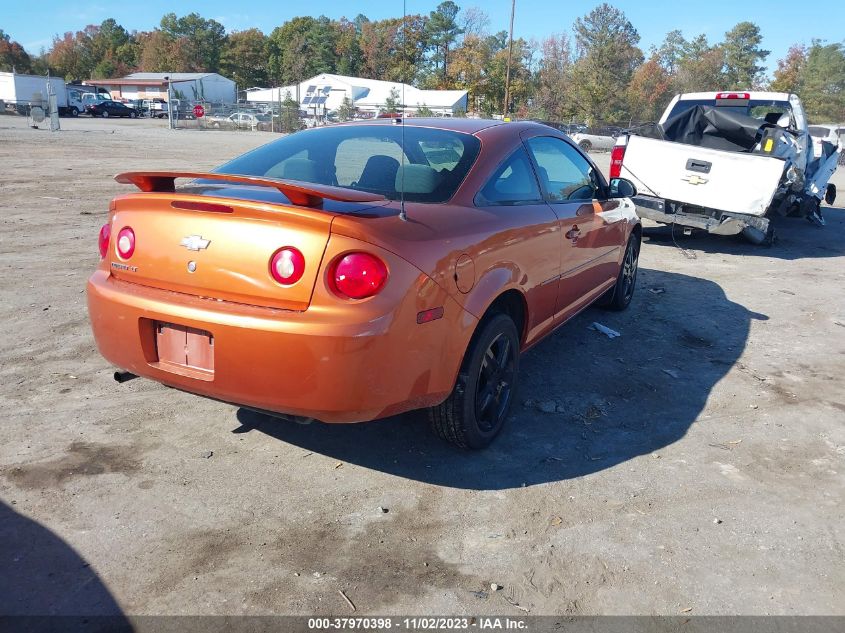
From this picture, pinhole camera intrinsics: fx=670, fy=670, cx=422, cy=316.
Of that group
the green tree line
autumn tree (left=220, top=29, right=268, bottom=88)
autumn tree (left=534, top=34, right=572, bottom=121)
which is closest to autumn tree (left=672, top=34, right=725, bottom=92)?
the green tree line

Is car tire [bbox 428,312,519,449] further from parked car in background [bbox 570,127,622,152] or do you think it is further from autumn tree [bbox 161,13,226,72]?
autumn tree [bbox 161,13,226,72]

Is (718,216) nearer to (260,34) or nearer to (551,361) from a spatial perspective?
(551,361)

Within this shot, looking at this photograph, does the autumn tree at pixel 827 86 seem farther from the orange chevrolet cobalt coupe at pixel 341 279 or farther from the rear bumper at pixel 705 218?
the orange chevrolet cobalt coupe at pixel 341 279

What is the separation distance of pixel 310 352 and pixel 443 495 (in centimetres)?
101

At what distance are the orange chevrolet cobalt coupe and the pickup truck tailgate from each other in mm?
5748

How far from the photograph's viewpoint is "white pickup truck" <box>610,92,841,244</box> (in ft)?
27.8

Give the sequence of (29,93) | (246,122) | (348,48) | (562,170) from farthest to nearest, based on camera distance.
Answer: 1. (348,48)
2. (29,93)
3. (246,122)
4. (562,170)

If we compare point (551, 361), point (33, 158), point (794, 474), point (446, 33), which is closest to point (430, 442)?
point (551, 361)

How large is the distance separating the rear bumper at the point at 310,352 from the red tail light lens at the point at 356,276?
0.07m

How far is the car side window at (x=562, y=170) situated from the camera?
4.22 metres

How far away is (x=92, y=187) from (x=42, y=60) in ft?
381

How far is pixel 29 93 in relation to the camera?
54781 mm

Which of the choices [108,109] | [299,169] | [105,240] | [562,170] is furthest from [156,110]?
[105,240]

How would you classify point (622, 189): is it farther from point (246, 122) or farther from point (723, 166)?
point (246, 122)
